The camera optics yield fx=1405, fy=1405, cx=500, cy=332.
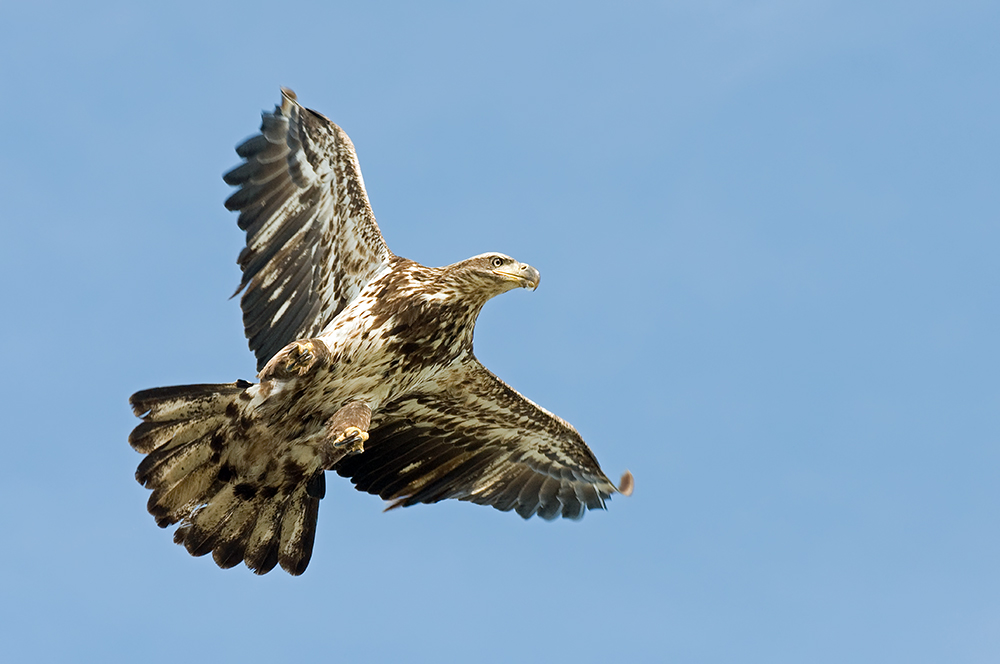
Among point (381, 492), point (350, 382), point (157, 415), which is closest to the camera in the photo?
point (157, 415)

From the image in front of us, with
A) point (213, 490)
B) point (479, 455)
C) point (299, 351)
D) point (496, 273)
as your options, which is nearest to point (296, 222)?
point (299, 351)

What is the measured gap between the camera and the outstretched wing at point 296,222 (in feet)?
45.3

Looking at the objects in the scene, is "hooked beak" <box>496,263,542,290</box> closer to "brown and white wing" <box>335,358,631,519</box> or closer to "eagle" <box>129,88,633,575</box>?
"eagle" <box>129,88,633,575</box>

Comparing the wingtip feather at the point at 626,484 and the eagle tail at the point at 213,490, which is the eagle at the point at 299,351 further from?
A: the wingtip feather at the point at 626,484

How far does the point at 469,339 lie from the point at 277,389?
2.25 metres

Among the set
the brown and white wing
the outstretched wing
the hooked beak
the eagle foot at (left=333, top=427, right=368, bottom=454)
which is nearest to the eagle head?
the hooked beak

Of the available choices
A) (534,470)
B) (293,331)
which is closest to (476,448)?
(534,470)

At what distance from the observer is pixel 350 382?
13.5 metres

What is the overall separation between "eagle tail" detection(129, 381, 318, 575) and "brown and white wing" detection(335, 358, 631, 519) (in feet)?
3.78

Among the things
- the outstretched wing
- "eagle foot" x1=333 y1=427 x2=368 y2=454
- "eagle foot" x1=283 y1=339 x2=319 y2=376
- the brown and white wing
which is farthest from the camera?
the brown and white wing

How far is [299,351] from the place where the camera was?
12.7 m

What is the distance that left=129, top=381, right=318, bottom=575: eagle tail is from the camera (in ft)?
41.9

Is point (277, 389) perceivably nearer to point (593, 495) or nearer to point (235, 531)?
point (235, 531)

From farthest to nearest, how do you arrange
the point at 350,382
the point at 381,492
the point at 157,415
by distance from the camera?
the point at 381,492 < the point at 350,382 < the point at 157,415
